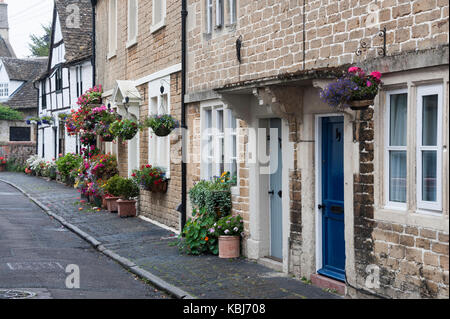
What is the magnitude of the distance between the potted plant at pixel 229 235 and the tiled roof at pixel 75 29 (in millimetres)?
20274

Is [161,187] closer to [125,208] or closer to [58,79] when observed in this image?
[125,208]

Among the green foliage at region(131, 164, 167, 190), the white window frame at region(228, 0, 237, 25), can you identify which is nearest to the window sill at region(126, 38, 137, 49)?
the green foliage at region(131, 164, 167, 190)

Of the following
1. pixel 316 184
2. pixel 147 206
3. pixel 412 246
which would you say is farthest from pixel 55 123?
pixel 412 246

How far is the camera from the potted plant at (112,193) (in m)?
17.3

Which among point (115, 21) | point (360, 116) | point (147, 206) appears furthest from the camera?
point (115, 21)

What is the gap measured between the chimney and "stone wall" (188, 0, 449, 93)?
55699mm

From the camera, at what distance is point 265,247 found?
10.3 m

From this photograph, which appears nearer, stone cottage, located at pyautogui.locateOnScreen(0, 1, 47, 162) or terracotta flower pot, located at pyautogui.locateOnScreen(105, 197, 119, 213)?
terracotta flower pot, located at pyautogui.locateOnScreen(105, 197, 119, 213)

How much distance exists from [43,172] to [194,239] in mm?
24712

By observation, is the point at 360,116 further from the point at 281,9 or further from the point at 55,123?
the point at 55,123

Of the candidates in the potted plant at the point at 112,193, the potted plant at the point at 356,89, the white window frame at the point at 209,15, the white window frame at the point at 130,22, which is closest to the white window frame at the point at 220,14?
the white window frame at the point at 209,15

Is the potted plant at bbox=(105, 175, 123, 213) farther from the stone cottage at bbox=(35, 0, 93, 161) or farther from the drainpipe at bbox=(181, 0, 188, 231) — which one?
the stone cottage at bbox=(35, 0, 93, 161)

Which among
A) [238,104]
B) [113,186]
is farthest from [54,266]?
[113,186]

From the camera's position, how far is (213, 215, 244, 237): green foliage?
35.1ft
